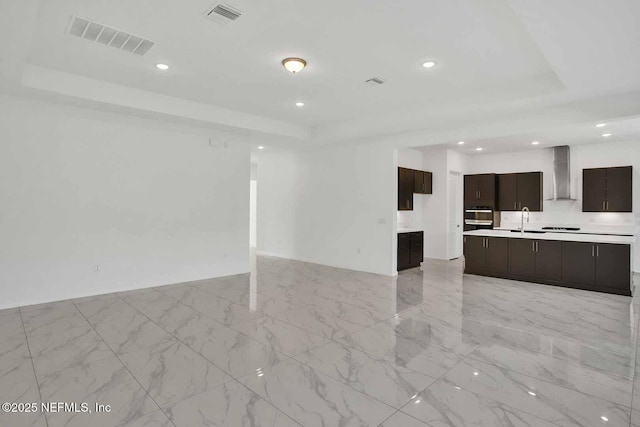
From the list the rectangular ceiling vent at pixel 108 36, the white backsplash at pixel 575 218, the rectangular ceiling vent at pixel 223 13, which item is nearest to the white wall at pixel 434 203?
the white backsplash at pixel 575 218

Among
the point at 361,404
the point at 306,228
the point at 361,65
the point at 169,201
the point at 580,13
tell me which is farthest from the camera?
the point at 306,228

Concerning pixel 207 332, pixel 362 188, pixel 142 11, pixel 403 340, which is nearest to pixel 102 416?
pixel 207 332

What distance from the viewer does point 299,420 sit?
2.28 m

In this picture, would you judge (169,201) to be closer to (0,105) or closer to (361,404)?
(0,105)

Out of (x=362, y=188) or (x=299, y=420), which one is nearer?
(x=299, y=420)

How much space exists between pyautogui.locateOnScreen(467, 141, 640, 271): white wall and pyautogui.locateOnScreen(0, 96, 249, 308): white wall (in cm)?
693

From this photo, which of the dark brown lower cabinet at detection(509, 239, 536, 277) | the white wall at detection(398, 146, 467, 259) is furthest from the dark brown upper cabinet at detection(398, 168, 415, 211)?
the dark brown lower cabinet at detection(509, 239, 536, 277)

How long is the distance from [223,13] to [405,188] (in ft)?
19.7

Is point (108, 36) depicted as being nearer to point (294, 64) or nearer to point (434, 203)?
point (294, 64)

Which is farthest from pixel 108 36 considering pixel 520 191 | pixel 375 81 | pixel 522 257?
pixel 520 191

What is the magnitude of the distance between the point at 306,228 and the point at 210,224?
8.48 feet

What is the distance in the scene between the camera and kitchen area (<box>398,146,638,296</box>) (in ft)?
19.3

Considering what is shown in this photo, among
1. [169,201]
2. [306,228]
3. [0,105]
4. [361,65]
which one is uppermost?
[361,65]

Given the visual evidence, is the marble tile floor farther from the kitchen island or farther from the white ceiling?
the white ceiling
